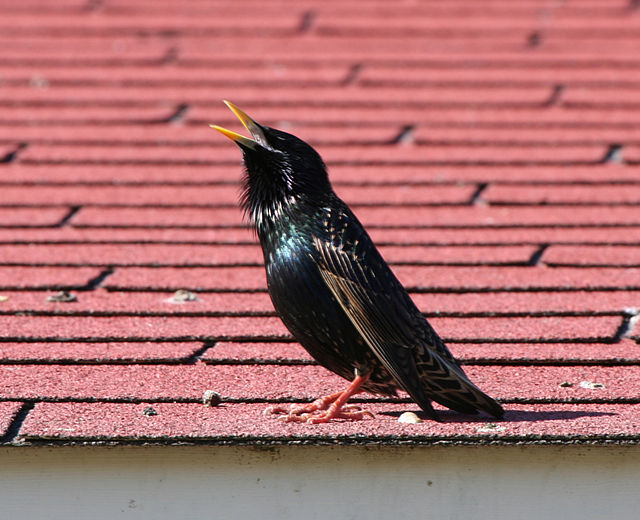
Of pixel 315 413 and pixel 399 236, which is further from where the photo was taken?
pixel 399 236

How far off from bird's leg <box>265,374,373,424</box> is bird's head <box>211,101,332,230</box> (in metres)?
0.51

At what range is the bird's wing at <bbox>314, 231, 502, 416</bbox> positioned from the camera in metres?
2.70

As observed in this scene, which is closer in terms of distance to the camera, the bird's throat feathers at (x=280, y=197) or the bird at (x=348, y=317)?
the bird at (x=348, y=317)

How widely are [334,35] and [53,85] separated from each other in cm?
138

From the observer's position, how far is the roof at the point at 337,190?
274 cm

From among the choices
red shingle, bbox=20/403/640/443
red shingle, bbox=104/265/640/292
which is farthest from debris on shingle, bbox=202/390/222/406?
red shingle, bbox=104/265/640/292

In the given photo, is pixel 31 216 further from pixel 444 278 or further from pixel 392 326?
pixel 392 326

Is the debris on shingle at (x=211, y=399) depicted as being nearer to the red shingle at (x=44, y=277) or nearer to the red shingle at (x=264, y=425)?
the red shingle at (x=264, y=425)

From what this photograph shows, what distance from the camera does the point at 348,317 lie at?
9.16ft

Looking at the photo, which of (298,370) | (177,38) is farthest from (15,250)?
(177,38)

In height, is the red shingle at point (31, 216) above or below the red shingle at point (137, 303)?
above

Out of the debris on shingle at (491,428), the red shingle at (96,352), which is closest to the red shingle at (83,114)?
the red shingle at (96,352)

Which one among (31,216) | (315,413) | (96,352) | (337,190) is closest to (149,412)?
(315,413)

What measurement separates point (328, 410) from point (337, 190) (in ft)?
5.90
